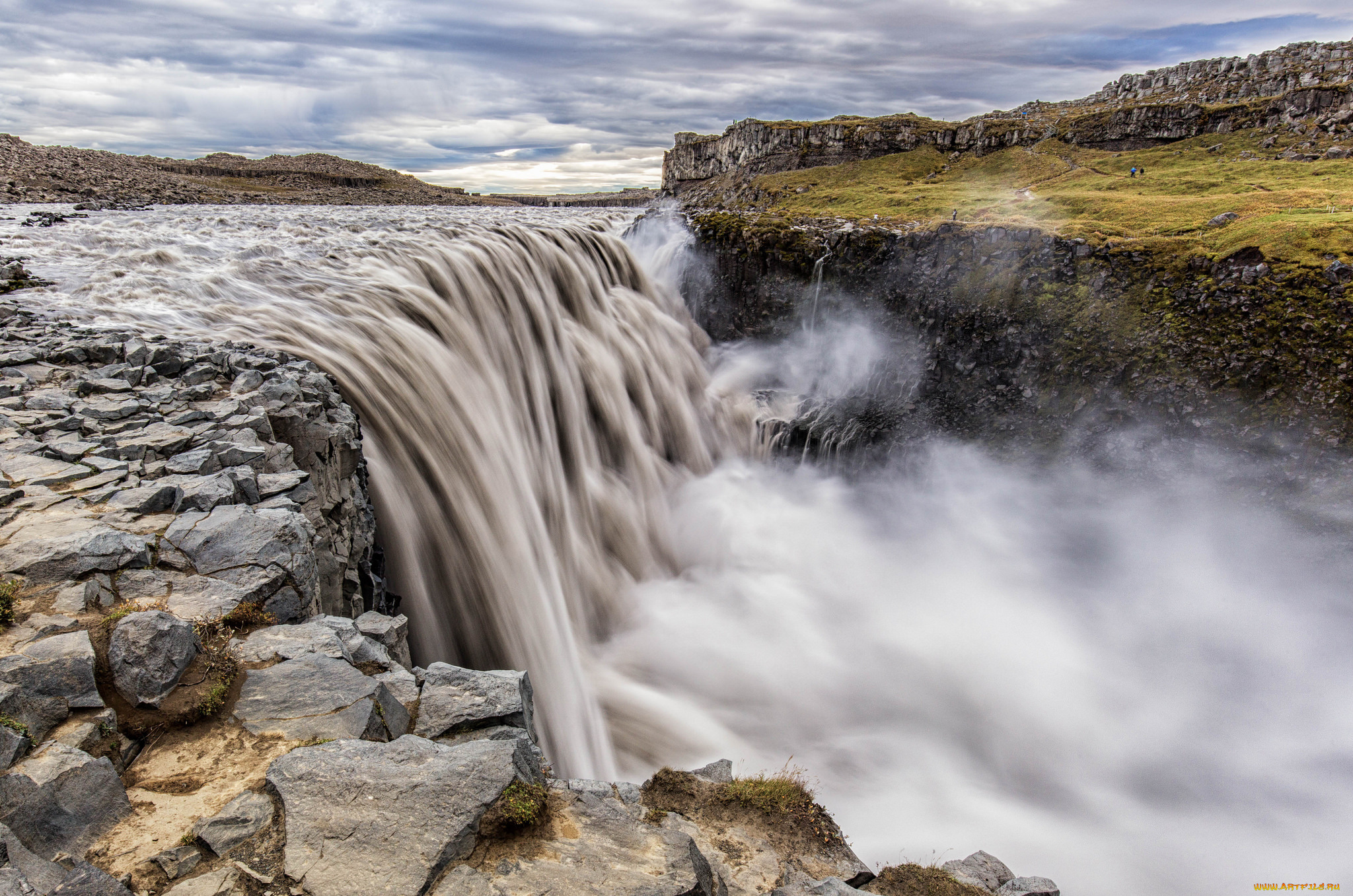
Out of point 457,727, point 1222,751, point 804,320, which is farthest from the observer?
point 804,320

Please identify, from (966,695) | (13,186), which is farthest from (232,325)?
(13,186)

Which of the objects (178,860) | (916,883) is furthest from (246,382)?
(916,883)

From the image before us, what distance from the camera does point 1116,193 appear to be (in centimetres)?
2677

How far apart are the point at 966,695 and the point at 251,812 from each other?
1236 centimetres

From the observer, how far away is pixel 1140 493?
18.0 meters

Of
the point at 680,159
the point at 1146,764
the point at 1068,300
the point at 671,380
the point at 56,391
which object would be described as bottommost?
the point at 1146,764

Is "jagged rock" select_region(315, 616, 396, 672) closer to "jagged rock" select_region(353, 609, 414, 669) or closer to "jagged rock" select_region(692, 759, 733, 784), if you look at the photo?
"jagged rock" select_region(353, 609, 414, 669)

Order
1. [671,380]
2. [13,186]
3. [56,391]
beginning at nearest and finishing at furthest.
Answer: [56,391] < [671,380] < [13,186]

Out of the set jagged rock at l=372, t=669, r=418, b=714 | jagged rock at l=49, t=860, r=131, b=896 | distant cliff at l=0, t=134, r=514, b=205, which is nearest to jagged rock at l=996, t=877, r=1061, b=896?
jagged rock at l=372, t=669, r=418, b=714

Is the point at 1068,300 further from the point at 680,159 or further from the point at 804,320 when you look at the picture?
the point at 680,159

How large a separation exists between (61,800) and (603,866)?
288 cm

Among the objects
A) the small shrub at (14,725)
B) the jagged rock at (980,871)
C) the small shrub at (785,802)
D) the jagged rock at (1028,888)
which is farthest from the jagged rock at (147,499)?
the jagged rock at (1028,888)

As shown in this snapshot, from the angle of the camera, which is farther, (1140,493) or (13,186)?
(13,186)

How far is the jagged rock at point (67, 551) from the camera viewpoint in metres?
4.73
